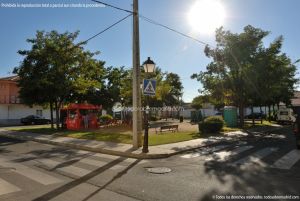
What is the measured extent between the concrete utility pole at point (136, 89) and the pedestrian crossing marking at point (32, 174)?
5.30m

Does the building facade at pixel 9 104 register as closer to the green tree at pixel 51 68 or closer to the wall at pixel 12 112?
the wall at pixel 12 112

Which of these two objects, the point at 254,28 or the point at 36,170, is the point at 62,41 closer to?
the point at 254,28

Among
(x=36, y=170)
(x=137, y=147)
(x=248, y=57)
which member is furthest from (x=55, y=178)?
(x=248, y=57)

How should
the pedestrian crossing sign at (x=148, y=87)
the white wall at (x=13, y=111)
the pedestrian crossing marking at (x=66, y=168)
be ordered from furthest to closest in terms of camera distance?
the white wall at (x=13, y=111), the pedestrian crossing sign at (x=148, y=87), the pedestrian crossing marking at (x=66, y=168)

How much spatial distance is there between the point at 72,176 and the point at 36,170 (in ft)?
5.16

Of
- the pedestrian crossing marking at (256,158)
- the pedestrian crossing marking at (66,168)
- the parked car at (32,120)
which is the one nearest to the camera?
the pedestrian crossing marking at (66,168)

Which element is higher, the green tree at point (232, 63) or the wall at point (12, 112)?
the green tree at point (232, 63)

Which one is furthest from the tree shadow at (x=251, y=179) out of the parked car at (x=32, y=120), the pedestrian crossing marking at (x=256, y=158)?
the parked car at (x=32, y=120)

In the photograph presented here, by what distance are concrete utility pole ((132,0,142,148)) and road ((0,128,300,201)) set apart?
2086 mm

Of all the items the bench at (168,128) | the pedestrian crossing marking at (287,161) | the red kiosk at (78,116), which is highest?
the red kiosk at (78,116)

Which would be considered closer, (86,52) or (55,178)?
(55,178)

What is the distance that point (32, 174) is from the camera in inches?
338

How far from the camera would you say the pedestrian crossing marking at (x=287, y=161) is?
9445 millimetres

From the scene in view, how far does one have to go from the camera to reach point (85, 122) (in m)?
27.3
